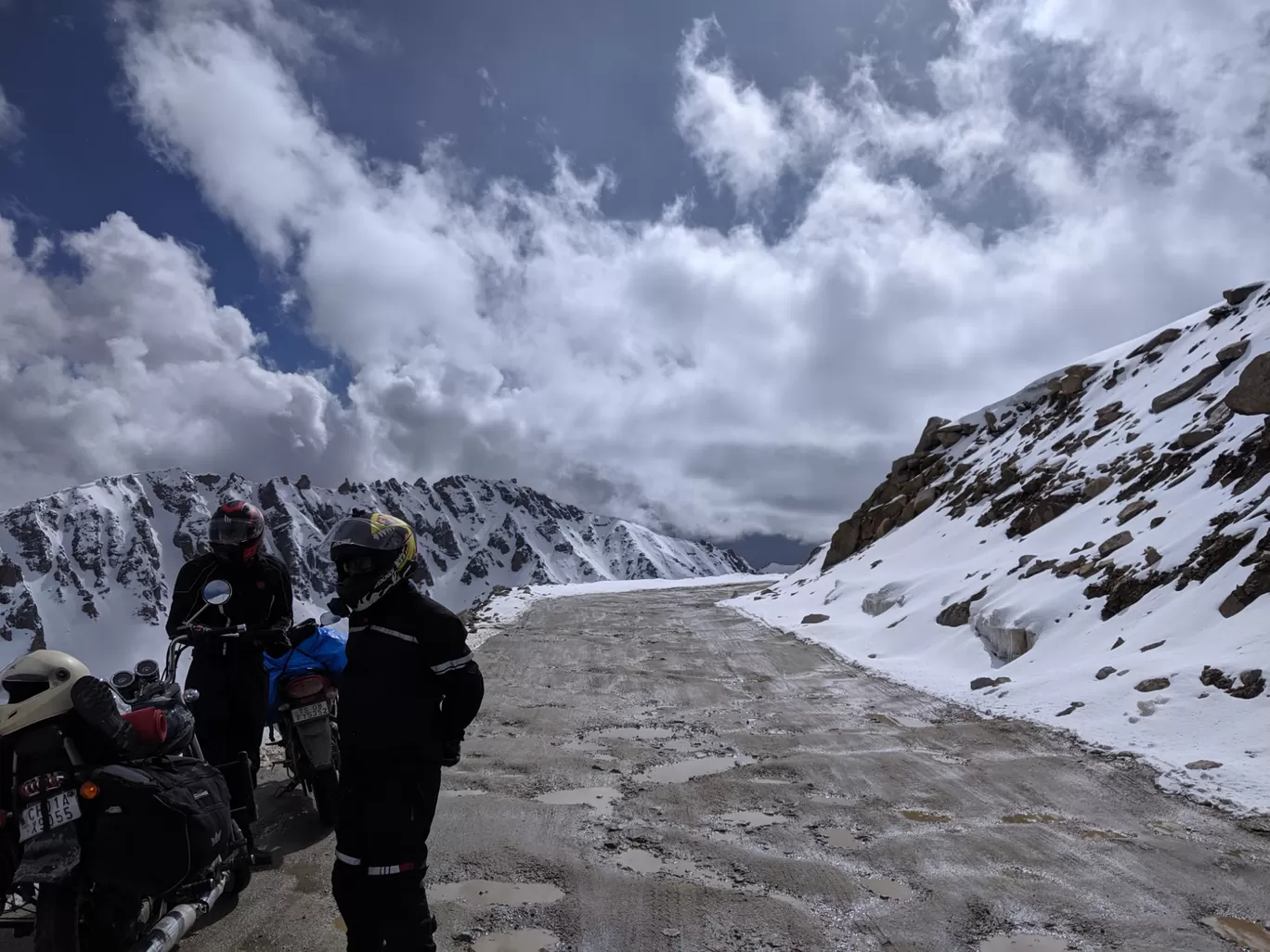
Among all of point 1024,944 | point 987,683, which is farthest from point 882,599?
point 1024,944

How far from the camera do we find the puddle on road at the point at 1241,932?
11.7ft

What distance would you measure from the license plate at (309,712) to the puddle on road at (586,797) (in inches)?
64.3

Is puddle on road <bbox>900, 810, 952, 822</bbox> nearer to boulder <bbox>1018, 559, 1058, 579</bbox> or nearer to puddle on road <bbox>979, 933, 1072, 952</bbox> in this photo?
puddle on road <bbox>979, 933, 1072, 952</bbox>

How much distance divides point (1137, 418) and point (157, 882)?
21.2 meters

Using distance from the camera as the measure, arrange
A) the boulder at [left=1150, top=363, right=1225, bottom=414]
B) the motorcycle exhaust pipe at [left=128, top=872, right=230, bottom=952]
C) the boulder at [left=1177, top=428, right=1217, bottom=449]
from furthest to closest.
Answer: the boulder at [left=1150, top=363, right=1225, bottom=414]
the boulder at [left=1177, top=428, right=1217, bottom=449]
the motorcycle exhaust pipe at [left=128, top=872, right=230, bottom=952]

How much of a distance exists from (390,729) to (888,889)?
9.21ft

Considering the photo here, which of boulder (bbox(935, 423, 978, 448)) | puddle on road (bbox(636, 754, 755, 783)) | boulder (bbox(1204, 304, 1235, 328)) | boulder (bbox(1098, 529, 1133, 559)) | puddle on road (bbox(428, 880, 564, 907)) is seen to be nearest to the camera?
puddle on road (bbox(428, 880, 564, 907))

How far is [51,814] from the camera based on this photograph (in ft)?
9.83

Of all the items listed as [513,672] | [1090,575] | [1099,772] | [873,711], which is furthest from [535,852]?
[1090,575]

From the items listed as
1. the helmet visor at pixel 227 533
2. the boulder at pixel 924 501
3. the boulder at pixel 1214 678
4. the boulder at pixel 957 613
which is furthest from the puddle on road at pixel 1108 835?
the boulder at pixel 924 501

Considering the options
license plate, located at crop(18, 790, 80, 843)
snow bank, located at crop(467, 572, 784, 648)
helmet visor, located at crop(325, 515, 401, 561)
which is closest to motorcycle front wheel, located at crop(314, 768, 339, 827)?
license plate, located at crop(18, 790, 80, 843)

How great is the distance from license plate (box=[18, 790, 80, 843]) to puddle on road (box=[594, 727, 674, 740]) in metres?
5.04

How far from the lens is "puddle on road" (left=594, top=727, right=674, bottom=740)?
7.50 meters

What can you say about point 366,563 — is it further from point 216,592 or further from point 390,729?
point 216,592
